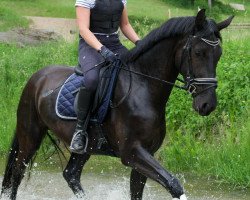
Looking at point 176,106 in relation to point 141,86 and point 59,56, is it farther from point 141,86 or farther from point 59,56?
point 141,86

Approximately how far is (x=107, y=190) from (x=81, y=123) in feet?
8.41

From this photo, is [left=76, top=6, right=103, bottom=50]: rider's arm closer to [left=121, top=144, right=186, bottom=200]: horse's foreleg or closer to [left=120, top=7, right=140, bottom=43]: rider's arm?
[left=120, top=7, right=140, bottom=43]: rider's arm

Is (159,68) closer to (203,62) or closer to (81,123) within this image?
(203,62)

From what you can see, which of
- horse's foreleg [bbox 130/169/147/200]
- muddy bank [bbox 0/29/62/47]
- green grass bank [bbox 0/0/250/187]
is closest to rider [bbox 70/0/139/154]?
horse's foreleg [bbox 130/169/147/200]

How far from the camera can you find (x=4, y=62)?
1348 cm

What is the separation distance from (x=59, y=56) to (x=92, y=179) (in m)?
3.78

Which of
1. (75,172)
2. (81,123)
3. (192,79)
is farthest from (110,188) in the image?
(192,79)

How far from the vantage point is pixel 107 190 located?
9352 millimetres

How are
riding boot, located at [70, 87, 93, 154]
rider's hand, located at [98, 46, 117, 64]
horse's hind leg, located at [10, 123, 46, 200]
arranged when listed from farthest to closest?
horse's hind leg, located at [10, 123, 46, 200] → riding boot, located at [70, 87, 93, 154] → rider's hand, located at [98, 46, 117, 64]

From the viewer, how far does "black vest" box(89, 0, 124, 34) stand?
693 cm

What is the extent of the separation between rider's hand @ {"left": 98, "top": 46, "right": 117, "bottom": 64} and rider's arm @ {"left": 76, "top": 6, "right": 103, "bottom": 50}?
86 millimetres

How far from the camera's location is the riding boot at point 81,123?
6863 millimetres

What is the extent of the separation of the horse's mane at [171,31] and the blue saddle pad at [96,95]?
0.24 m

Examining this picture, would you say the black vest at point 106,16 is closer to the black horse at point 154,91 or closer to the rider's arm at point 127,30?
the rider's arm at point 127,30
